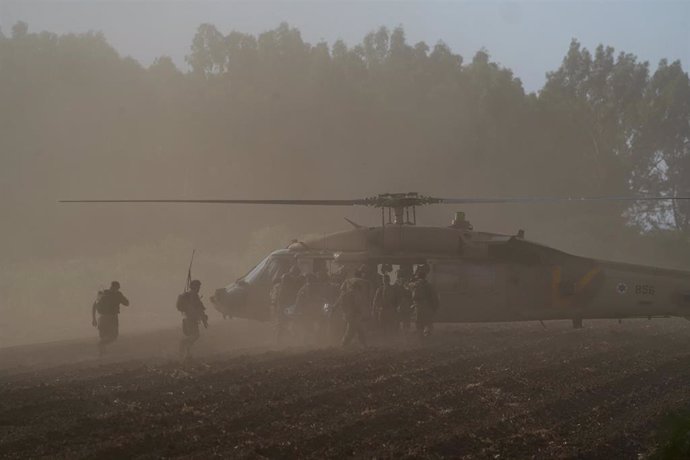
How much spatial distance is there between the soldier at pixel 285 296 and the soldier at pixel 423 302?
259cm

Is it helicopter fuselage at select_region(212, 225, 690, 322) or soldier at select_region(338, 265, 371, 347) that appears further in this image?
helicopter fuselage at select_region(212, 225, 690, 322)

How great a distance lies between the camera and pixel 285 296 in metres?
17.0

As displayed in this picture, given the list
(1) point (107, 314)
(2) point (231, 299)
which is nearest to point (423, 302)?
(2) point (231, 299)

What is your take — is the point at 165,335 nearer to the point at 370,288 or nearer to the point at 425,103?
the point at 370,288

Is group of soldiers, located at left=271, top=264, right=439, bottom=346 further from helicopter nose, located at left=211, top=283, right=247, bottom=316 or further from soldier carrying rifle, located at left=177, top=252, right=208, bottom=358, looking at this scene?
Answer: soldier carrying rifle, located at left=177, top=252, right=208, bottom=358

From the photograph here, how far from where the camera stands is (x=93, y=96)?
44969 mm

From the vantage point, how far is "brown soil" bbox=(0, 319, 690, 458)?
785cm

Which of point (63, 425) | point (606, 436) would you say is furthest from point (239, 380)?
point (606, 436)

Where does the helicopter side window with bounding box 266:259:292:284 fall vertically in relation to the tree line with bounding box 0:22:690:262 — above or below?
below

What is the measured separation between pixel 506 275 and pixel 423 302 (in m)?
1.93

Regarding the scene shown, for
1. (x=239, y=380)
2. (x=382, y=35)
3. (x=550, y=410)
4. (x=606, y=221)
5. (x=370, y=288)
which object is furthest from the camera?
(x=382, y=35)

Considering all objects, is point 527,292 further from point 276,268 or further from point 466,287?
point 276,268

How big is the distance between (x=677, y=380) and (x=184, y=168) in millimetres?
38650

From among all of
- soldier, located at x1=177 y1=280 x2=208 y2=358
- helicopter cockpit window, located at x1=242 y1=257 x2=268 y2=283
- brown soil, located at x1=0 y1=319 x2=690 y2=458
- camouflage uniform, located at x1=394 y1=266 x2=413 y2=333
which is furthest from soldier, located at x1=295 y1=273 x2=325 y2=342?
soldier, located at x1=177 y1=280 x2=208 y2=358
